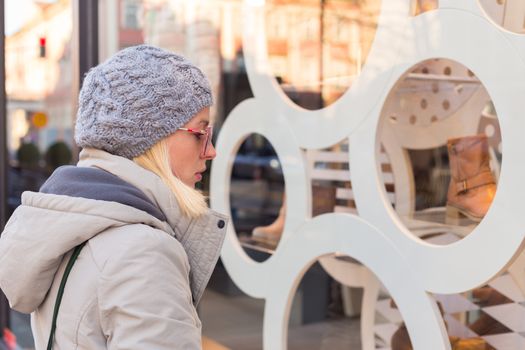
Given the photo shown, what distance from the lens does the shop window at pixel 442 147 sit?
1.86 metres

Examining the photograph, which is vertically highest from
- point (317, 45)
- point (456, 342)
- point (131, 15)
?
point (131, 15)

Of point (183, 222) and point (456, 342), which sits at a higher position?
point (183, 222)

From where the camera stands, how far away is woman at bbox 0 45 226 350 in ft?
3.51

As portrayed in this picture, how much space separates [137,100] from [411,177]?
141 centimetres

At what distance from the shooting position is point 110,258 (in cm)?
109

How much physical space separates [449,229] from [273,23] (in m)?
1.09

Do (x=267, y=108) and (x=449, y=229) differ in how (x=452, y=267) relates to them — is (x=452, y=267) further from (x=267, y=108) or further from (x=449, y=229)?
(x=267, y=108)

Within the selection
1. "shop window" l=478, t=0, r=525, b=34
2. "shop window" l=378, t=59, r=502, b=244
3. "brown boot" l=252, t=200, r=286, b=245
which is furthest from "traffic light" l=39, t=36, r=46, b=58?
"shop window" l=478, t=0, r=525, b=34

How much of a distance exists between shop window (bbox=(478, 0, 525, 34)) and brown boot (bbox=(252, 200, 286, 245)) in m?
1.03

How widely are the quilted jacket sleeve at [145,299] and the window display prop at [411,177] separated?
776 millimetres

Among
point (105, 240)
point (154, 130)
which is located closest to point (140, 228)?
point (105, 240)

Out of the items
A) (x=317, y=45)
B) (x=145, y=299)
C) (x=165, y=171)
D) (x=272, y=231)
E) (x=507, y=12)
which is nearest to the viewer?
(x=145, y=299)

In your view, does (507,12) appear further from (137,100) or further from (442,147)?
(137,100)

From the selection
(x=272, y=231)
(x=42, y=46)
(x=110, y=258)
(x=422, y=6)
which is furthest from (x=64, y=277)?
(x=42, y=46)
